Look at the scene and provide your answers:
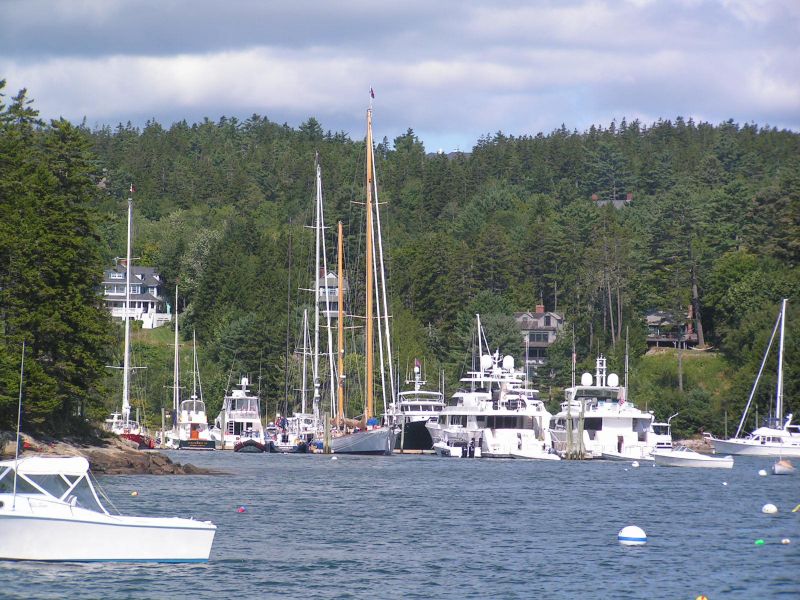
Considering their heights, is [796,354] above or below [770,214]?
below

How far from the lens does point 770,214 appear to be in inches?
5778

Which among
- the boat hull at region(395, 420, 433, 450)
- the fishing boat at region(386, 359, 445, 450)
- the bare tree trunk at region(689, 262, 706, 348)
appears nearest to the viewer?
the fishing boat at region(386, 359, 445, 450)

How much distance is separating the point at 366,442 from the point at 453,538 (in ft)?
156

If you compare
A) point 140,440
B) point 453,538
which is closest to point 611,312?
point 140,440

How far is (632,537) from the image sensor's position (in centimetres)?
4272

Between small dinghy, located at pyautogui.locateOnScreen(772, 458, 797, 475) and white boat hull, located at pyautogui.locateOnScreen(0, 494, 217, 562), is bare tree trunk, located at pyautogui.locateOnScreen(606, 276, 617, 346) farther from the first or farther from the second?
white boat hull, located at pyautogui.locateOnScreen(0, 494, 217, 562)

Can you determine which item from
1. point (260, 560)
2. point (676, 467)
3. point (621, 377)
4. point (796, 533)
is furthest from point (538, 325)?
point (260, 560)

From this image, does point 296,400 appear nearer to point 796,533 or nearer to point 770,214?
point 770,214

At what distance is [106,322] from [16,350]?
7.61 metres

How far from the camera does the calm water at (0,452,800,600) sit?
33250 mm

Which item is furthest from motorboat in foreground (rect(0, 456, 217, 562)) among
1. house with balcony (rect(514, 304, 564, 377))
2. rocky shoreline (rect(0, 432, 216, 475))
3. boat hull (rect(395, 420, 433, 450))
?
house with balcony (rect(514, 304, 564, 377))

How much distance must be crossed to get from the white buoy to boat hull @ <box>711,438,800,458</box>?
58627 mm

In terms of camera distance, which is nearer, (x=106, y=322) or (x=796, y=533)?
(x=796, y=533)

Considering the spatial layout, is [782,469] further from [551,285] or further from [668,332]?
[551,285]
